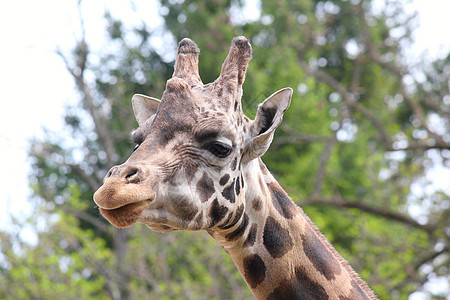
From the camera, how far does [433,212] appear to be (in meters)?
16.4

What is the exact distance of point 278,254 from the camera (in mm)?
4348

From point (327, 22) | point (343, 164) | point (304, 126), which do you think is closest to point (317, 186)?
point (304, 126)

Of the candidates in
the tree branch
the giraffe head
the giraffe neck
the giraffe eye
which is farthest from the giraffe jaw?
the tree branch

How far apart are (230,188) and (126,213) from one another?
0.85 metres

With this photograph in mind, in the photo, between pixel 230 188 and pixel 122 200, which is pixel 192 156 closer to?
pixel 230 188

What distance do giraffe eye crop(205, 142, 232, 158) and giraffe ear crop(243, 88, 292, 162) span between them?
262 mm

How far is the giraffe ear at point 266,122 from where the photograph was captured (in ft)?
14.2

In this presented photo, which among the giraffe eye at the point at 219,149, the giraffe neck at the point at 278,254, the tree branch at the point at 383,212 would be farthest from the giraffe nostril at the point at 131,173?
the tree branch at the point at 383,212

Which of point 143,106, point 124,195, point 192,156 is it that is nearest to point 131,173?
point 124,195

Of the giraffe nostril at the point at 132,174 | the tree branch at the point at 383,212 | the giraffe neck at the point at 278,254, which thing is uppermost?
the giraffe nostril at the point at 132,174

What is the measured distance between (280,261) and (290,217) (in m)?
0.37

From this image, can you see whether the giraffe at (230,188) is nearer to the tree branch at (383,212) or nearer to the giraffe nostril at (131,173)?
the giraffe nostril at (131,173)

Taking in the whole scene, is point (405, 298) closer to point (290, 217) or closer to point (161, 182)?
point (290, 217)

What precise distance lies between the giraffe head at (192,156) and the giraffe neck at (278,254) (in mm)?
159
